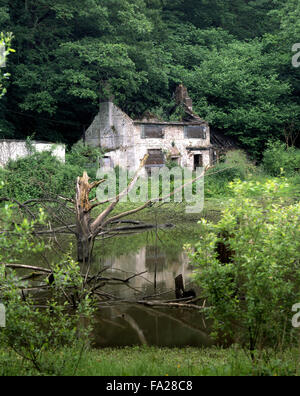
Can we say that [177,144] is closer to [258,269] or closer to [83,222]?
[83,222]

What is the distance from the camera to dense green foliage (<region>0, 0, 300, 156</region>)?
27.2 meters

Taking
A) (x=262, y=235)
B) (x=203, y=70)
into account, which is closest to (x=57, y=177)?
(x=203, y=70)

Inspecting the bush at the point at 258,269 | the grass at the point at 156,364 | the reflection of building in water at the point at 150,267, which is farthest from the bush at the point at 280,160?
the bush at the point at 258,269

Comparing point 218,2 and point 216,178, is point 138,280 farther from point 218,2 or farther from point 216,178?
point 218,2

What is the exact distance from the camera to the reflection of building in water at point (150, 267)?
36.0 feet

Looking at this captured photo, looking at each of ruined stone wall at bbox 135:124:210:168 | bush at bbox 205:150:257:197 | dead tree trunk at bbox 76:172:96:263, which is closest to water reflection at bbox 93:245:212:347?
dead tree trunk at bbox 76:172:96:263

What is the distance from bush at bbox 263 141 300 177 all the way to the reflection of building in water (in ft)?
54.6

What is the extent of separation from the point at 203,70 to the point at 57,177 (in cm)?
1612

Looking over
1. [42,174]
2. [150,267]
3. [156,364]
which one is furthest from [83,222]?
[42,174]

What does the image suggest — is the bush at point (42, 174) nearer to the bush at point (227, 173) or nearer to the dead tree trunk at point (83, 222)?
the bush at point (227, 173)

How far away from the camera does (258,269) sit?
17.6ft

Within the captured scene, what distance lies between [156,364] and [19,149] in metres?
20.8

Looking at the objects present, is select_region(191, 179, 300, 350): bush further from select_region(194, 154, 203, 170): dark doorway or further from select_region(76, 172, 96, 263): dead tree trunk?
select_region(194, 154, 203, 170): dark doorway
